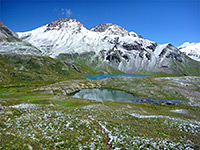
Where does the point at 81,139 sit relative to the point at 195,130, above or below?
above

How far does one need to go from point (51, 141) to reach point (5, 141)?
523 cm

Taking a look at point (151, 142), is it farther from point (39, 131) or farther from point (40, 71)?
point (40, 71)

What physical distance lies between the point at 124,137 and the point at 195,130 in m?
19.6

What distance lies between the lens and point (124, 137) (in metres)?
19.4

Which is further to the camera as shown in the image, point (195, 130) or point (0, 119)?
point (195, 130)

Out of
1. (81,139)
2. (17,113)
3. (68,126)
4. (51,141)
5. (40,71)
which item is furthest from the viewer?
(40,71)

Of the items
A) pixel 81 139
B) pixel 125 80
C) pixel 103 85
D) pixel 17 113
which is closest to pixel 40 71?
pixel 103 85

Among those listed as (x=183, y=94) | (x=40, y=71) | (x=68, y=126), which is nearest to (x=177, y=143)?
(x=68, y=126)

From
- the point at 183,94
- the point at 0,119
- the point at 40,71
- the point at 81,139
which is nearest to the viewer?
the point at 81,139

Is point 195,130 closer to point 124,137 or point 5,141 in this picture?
point 124,137

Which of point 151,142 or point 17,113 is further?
point 17,113

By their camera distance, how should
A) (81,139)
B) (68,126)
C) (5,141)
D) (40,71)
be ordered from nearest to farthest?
(5,141)
(81,139)
(68,126)
(40,71)

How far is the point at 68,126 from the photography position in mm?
20734

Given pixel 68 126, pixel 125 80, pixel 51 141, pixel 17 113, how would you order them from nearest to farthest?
pixel 51 141
pixel 68 126
pixel 17 113
pixel 125 80
